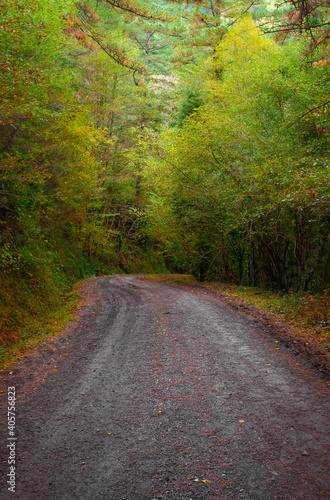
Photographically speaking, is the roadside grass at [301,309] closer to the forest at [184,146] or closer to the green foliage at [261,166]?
the forest at [184,146]

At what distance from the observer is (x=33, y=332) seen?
6.82 m

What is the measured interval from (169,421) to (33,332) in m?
4.42

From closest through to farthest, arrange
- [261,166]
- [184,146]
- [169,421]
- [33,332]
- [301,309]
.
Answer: [169,421] → [33,332] → [301,309] → [261,166] → [184,146]

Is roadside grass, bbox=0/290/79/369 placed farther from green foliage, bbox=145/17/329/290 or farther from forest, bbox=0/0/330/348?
green foliage, bbox=145/17/329/290

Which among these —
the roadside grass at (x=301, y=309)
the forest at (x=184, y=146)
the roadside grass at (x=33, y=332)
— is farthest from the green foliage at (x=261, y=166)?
the roadside grass at (x=33, y=332)

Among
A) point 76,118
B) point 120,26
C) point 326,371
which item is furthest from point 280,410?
point 120,26

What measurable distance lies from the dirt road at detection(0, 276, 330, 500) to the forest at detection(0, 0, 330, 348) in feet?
8.39

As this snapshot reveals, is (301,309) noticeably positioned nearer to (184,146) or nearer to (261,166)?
(261,166)

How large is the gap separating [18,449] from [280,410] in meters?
2.63

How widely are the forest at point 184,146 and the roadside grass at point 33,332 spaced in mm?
123

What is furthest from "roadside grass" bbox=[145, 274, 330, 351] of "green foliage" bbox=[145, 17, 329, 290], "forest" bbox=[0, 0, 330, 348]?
"green foliage" bbox=[145, 17, 329, 290]

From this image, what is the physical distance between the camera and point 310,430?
3.13m

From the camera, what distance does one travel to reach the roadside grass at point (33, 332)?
5590 mm

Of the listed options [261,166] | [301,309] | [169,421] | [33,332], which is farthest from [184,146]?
[169,421]
